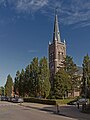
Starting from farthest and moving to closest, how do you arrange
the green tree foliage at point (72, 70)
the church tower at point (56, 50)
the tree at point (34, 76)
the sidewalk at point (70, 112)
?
the church tower at point (56, 50) → the green tree foliage at point (72, 70) → the tree at point (34, 76) → the sidewalk at point (70, 112)

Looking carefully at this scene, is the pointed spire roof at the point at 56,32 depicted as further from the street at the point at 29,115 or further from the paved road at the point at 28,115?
the paved road at the point at 28,115

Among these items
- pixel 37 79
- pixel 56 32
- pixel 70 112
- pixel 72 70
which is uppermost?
pixel 56 32

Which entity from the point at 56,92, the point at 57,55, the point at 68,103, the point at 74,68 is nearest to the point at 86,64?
the point at 74,68

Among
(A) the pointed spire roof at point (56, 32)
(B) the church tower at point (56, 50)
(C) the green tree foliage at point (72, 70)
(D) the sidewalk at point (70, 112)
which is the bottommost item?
(D) the sidewalk at point (70, 112)

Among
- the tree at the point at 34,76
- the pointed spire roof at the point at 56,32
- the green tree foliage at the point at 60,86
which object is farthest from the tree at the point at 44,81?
the pointed spire roof at the point at 56,32

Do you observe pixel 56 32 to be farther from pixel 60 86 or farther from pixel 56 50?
pixel 60 86

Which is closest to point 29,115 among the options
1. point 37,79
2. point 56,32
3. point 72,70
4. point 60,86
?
point 60,86

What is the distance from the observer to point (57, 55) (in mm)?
122688

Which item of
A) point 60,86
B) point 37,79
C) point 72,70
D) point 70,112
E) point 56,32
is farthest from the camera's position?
point 56,32

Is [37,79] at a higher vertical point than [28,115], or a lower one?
higher

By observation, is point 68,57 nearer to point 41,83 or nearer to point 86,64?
point 86,64

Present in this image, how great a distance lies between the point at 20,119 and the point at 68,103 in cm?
3361

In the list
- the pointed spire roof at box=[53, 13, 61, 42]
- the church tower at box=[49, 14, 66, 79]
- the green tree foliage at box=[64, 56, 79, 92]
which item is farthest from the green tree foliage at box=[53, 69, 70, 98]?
the pointed spire roof at box=[53, 13, 61, 42]

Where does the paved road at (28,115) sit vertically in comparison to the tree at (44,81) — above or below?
below
